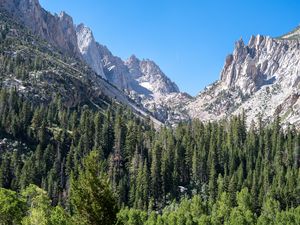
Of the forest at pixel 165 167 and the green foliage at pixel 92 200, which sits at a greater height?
the forest at pixel 165 167

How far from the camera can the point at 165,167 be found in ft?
526

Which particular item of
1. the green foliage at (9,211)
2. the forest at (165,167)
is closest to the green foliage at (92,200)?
the green foliage at (9,211)

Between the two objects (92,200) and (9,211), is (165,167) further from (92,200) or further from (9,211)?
(92,200)

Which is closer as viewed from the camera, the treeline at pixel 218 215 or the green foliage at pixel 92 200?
the green foliage at pixel 92 200

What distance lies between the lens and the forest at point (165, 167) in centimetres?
12556

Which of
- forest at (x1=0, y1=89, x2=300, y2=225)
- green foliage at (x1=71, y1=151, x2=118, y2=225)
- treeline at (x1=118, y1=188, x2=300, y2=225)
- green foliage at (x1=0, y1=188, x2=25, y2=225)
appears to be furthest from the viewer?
forest at (x1=0, y1=89, x2=300, y2=225)

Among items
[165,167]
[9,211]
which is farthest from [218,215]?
[9,211]

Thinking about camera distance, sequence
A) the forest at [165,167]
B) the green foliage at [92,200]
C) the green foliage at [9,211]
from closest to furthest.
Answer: the green foliage at [92,200]
the green foliage at [9,211]
the forest at [165,167]

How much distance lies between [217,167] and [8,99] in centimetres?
9944

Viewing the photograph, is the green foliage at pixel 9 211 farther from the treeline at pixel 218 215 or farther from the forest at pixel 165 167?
the forest at pixel 165 167

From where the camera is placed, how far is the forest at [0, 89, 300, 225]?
125562mm

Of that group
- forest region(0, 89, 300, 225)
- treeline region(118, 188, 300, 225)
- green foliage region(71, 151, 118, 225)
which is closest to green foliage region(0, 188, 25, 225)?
treeline region(118, 188, 300, 225)

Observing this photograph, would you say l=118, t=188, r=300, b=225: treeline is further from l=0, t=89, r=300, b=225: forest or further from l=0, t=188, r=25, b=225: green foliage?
l=0, t=188, r=25, b=225: green foliage

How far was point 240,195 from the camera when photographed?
133375 millimetres
